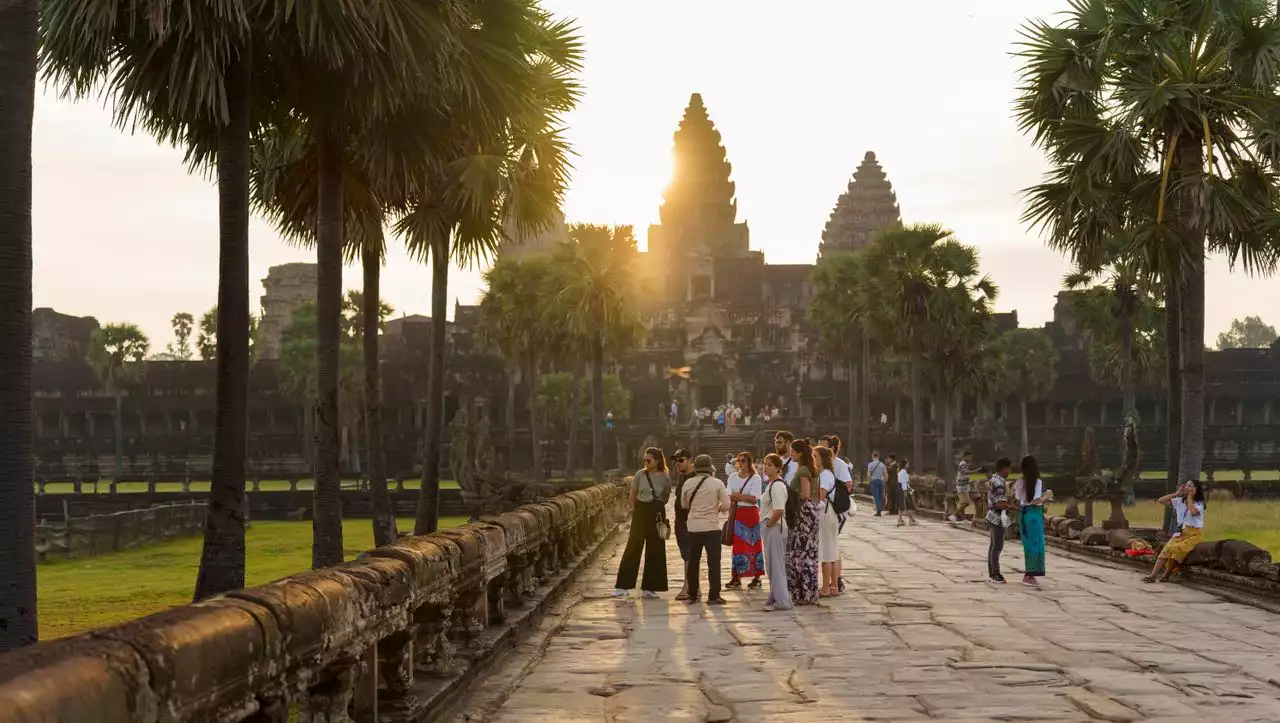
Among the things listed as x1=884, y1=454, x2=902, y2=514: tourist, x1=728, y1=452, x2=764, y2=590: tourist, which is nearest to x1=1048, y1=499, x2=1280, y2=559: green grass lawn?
x1=884, y1=454, x2=902, y2=514: tourist

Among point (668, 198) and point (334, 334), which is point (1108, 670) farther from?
point (668, 198)

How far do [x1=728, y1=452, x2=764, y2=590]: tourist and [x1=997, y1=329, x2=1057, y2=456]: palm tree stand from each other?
60.9 meters

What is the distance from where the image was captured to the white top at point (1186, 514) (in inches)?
616

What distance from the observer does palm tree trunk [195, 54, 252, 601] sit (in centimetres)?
1220

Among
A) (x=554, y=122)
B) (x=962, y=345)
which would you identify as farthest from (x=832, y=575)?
(x=962, y=345)

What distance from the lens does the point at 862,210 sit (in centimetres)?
12056

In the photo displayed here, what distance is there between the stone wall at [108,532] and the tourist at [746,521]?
820 inches

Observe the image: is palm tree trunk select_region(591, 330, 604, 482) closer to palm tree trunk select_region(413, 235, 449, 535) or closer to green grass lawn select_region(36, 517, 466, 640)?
green grass lawn select_region(36, 517, 466, 640)

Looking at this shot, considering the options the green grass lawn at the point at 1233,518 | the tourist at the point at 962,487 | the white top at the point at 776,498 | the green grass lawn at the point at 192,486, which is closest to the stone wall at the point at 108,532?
the tourist at the point at 962,487

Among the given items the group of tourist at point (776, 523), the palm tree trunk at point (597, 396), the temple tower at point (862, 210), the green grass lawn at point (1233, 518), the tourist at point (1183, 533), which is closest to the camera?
the group of tourist at point (776, 523)

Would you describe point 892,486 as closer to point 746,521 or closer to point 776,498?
point 746,521

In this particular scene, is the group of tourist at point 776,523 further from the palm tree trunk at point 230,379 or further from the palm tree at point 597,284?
the palm tree at point 597,284

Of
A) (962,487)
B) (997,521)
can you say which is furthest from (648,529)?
(962,487)

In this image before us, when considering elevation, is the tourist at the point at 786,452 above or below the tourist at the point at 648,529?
above
